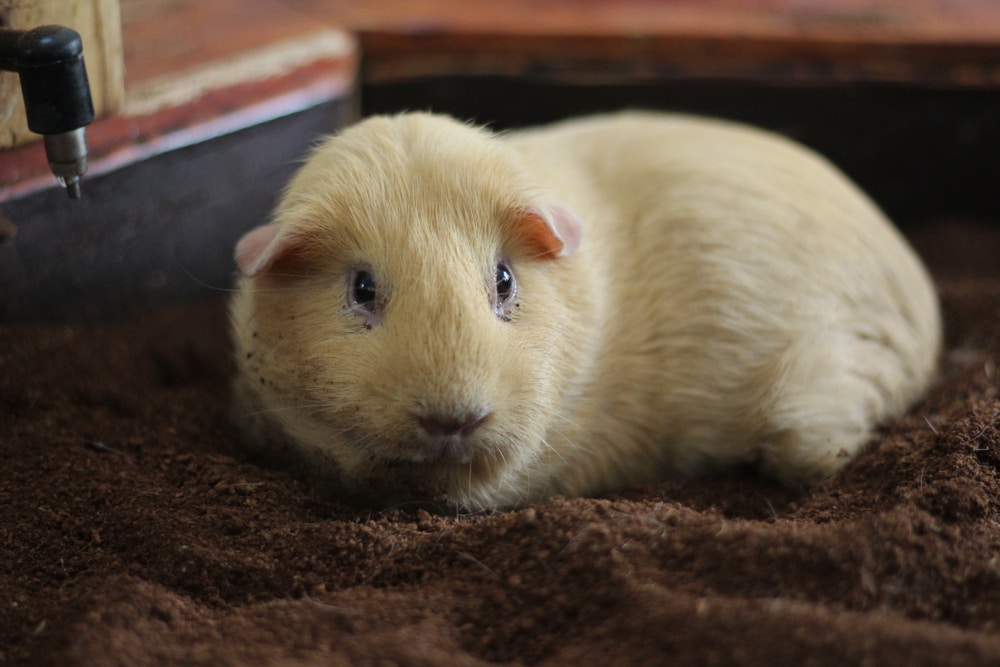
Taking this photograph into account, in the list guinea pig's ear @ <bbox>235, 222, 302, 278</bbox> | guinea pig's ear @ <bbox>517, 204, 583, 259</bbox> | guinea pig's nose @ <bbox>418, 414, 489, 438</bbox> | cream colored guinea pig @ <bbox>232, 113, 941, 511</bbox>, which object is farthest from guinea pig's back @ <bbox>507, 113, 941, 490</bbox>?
guinea pig's ear @ <bbox>235, 222, 302, 278</bbox>

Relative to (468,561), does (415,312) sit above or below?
above

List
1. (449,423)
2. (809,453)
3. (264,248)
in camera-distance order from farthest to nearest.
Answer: (809,453), (264,248), (449,423)

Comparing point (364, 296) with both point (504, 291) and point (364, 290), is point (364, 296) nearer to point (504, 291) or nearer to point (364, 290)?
point (364, 290)

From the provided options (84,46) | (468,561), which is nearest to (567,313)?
(468,561)

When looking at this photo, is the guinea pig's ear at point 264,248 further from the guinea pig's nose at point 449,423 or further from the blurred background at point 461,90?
the blurred background at point 461,90

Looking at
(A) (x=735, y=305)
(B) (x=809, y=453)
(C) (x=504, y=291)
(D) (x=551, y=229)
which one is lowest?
(B) (x=809, y=453)

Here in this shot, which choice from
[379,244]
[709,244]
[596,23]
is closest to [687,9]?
[596,23]
